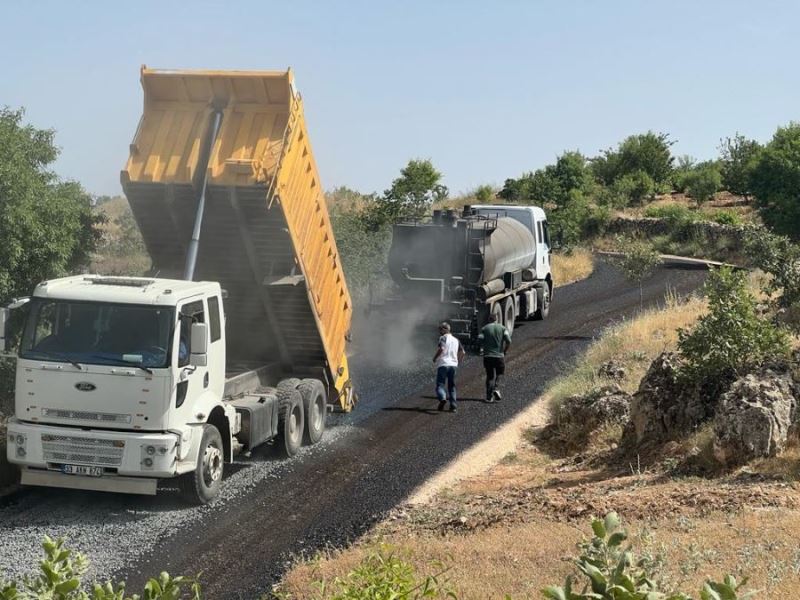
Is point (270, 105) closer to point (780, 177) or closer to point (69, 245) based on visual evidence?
point (69, 245)

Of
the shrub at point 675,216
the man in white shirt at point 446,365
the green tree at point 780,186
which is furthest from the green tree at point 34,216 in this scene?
the shrub at point 675,216

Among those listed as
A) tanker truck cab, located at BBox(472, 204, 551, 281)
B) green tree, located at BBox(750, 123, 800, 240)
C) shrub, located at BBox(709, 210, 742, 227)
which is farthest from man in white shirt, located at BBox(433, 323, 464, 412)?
shrub, located at BBox(709, 210, 742, 227)

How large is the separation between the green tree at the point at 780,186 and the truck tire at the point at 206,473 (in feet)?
116

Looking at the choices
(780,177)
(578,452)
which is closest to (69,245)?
(578,452)

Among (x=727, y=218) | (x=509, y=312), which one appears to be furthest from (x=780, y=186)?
(x=509, y=312)

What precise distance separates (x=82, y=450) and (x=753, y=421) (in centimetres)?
737

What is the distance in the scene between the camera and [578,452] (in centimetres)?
1378

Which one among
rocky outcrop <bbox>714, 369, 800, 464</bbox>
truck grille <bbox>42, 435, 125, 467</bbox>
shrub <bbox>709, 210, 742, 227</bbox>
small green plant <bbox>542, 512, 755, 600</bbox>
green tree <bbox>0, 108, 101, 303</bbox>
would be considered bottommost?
truck grille <bbox>42, 435, 125, 467</bbox>

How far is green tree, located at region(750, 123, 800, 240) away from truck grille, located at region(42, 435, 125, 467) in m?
36.7

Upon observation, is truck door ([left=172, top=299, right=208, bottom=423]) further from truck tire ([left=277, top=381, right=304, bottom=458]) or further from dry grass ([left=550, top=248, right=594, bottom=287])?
dry grass ([left=550, top=248, right=594, bottom=287])

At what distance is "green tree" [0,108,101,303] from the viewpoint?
13227 millimetres

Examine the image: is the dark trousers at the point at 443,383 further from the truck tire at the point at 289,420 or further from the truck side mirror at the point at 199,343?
the truck side mirror at the point at 199,343

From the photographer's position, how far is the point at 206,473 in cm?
1111

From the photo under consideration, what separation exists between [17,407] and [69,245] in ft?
14.6
